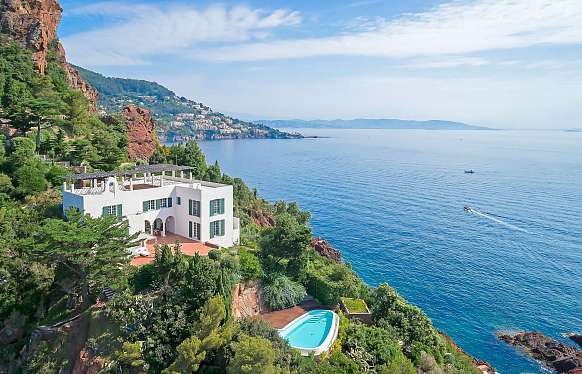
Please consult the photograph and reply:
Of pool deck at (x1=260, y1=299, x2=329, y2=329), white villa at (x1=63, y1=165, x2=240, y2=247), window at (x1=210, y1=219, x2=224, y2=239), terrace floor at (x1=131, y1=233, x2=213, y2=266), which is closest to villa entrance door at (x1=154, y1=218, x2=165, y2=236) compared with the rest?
white villa at (x1=63, y1=165, x2=240, y2=247)

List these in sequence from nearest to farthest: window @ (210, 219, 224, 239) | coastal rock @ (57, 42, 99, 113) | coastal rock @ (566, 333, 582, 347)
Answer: window @ (210, 219, 224, 239) < coastal rock @ (566, 333, 582, 347) < coastal rock @ (57, 42, 99, 113)

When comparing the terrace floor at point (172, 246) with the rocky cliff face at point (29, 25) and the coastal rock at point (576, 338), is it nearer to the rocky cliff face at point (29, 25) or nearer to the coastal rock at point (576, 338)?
the coastal rock at point (576, 338)

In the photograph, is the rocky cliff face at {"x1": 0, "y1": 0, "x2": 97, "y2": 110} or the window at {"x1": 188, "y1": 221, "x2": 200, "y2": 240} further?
the rocky cliff face at {"x1": 0, "y1": 0, "x2": 97, "y2": 110}

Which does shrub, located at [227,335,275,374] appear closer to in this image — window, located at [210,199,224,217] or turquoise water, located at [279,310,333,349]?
turquoise water, located at [279,310,333,349]

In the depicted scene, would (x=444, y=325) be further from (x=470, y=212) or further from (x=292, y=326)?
(x=470, y=212)

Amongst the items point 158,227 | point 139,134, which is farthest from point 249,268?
point 139,134

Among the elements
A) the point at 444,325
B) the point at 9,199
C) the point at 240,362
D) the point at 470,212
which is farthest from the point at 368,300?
the point at 470,212
